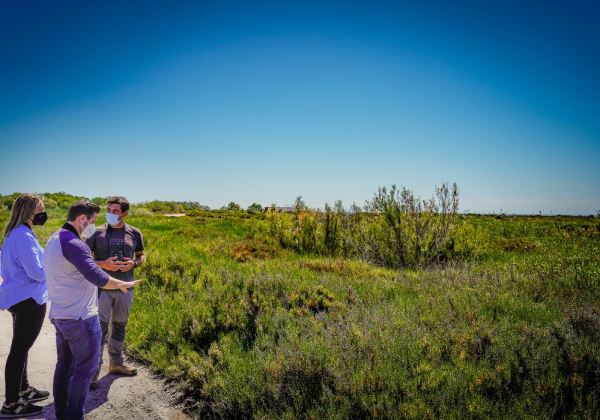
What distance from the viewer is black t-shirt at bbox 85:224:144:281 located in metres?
4.69

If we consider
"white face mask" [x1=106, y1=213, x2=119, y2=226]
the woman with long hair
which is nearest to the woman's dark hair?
the woman with long hair

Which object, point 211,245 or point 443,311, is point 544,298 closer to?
point 443,311

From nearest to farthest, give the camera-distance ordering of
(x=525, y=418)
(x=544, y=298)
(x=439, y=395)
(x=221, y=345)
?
(x=525, y=418), (x=439, y=395), (x=221, y=345), (x=544, y=298)

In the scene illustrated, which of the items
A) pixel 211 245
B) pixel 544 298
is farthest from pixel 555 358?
pixel 211 245

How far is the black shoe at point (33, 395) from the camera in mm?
4195

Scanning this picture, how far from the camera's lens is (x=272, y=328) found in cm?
545

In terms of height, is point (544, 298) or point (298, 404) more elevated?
point (544, 298)

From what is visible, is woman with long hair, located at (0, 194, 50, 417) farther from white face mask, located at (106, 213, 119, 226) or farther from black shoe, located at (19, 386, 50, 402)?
white face mask, located at (106, 213, 119, 226)

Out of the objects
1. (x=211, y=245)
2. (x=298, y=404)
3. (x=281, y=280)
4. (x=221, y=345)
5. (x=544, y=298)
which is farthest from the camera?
(x=211, y=245)

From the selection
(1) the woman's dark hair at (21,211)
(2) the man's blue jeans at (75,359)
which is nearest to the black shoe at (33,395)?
(2) the man's blue jeans at (75,359)

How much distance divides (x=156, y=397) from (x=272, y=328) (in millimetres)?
1749

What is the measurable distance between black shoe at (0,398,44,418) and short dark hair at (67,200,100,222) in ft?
7.45

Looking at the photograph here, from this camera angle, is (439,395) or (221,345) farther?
(221,345)

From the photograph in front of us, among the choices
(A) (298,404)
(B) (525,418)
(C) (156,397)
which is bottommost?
(C) (156,397)
